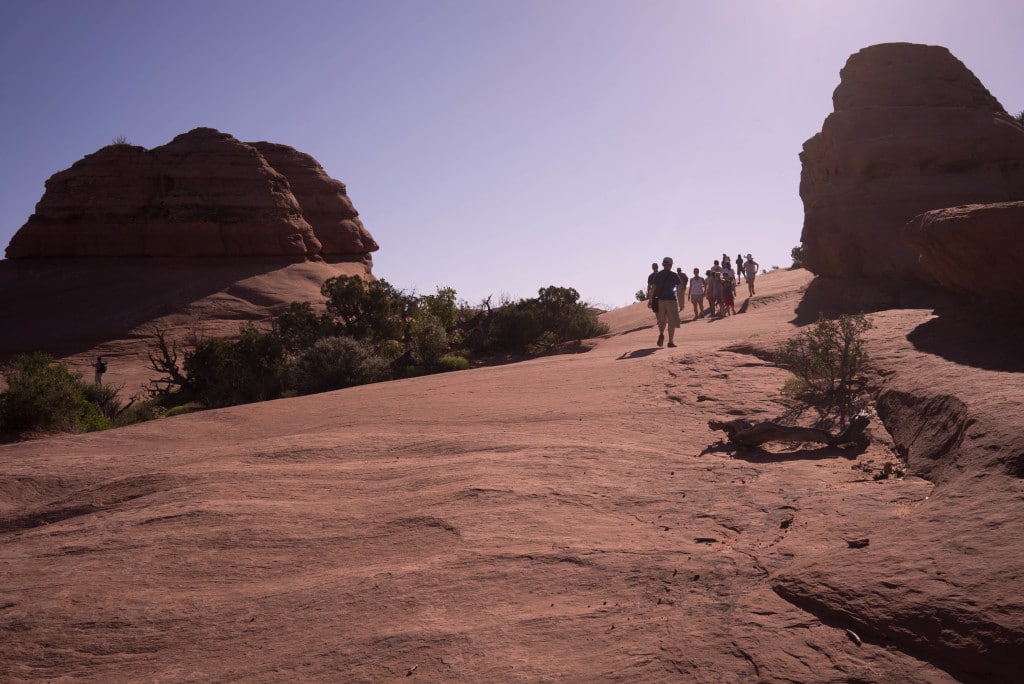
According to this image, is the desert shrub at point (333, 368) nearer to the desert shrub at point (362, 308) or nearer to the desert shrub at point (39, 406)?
the desert shrub at point (39, 406)

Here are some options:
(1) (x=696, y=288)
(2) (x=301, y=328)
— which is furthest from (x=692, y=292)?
(2) (x=301, y=328)

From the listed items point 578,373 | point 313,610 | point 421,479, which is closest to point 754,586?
point 313,610

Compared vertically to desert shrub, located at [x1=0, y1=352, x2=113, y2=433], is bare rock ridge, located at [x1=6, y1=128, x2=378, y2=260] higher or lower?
higher

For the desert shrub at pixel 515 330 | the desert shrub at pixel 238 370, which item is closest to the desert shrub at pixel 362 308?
the desert shrub at pixel 238 370

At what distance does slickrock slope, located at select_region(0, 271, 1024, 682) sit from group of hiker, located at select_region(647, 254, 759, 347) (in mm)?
6499

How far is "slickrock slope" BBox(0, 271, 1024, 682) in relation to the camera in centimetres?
375

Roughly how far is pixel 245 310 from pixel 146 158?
480 inches

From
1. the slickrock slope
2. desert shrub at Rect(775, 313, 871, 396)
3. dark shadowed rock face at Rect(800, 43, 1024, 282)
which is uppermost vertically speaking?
dark shadowed rock face at Rect(800, 43, 1024, 282)

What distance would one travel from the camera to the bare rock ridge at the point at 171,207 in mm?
38531

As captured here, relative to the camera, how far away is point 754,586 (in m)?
4.19

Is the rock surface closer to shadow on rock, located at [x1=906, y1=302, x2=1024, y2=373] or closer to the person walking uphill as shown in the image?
shadow on rock, located at [x1=906, y1=302, x2=1024, y2=373]

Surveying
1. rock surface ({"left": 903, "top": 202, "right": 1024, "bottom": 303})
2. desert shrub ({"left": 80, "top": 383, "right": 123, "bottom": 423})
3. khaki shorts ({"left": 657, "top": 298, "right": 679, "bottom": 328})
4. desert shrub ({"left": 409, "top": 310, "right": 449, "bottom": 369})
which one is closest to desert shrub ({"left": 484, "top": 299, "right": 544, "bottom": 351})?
desert shrub ({"left": 409, "top": 310, "right": 449, "bottom": 369})

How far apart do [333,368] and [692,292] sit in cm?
1182

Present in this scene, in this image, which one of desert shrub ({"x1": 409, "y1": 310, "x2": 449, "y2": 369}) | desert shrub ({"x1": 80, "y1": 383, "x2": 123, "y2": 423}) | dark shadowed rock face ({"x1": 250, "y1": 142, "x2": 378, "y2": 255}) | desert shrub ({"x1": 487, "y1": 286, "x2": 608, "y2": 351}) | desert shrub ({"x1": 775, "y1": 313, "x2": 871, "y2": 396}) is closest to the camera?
desert shrub ({"x1": 775, "y1": 313, "x2": 871, "y2": 396})
